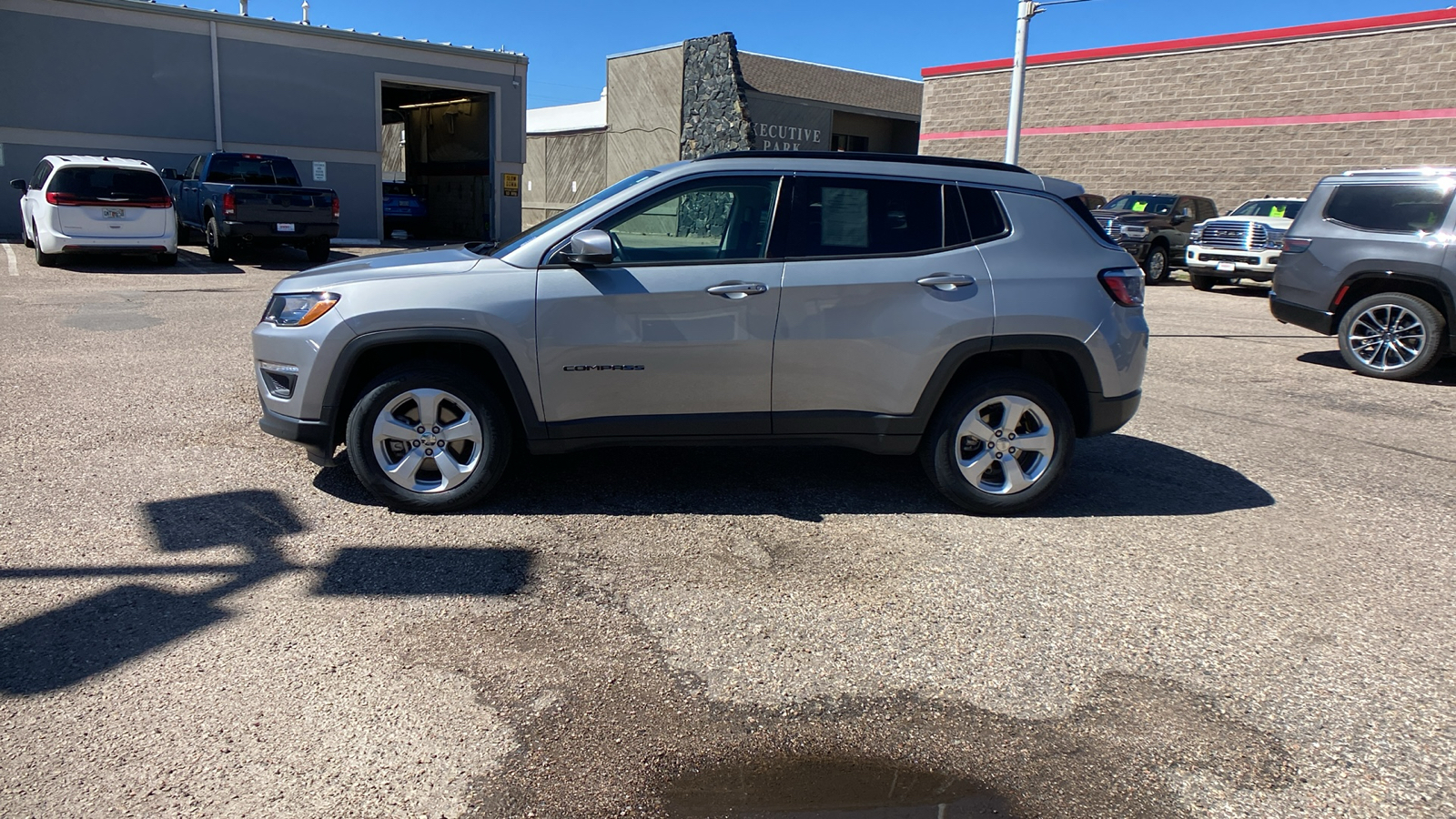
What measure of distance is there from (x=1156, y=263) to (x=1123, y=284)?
1727 cm

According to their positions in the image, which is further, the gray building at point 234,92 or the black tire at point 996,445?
the gray building at point 234,92

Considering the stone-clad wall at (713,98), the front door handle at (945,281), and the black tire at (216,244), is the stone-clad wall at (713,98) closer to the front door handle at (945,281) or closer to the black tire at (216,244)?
the black tire at (216,244)

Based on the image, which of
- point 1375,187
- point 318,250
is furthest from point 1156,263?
point 318,250

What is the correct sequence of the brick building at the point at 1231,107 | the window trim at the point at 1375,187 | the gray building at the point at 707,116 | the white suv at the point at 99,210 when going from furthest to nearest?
the gray building at the point at 707,116, the brick building at the point at 1231,107, the white suv at the point at 99,210, the window trim at the point at 1375,187

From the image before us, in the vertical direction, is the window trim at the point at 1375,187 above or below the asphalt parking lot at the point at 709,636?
above

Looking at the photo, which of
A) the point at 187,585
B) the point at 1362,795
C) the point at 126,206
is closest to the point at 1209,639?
the point at 1362,795

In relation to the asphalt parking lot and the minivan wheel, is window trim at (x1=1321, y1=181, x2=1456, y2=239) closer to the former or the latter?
the asphalt parking lot

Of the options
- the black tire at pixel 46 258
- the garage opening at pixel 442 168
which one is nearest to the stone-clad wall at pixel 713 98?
the garage opening at pixel 442 168

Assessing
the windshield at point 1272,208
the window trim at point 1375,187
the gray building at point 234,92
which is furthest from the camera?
the gray building at point 234,92

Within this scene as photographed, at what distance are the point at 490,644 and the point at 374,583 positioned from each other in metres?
0.79

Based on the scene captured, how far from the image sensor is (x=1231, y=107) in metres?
24.8

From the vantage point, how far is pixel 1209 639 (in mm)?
3924

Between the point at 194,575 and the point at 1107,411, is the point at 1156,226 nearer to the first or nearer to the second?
the point at 1107,411

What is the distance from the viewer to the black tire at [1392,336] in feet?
31.3
